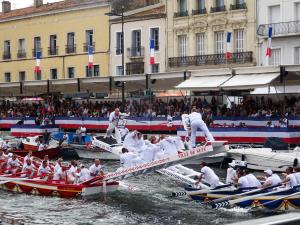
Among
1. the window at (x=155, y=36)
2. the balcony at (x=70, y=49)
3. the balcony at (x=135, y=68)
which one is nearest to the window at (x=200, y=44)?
the window at (x=155, y=36)

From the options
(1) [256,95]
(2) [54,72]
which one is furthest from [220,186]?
(2) [54,72]

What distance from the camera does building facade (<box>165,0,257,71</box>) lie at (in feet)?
158

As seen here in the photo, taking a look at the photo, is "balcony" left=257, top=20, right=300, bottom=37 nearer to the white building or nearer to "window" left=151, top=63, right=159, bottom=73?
the white building

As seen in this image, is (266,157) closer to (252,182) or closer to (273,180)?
(252,182)

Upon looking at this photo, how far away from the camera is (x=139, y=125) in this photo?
4184 centimetres

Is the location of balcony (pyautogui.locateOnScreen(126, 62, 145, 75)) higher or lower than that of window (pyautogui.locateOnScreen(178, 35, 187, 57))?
lower

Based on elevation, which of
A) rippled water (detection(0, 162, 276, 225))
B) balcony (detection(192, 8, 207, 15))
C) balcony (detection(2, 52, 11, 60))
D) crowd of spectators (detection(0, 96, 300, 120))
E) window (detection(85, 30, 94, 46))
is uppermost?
balcony (detection(192, 8, 207, 15))

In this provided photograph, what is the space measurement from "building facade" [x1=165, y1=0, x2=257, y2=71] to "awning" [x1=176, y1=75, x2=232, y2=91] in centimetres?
953

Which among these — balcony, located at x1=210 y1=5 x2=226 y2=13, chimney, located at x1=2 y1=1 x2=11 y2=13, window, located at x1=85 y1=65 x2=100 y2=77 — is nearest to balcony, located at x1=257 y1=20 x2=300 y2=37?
balcony, located at x1=210 y1=5 x2=226 y2=13

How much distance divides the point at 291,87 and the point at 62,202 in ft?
66.4

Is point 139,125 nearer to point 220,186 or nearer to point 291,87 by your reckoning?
point 291,87

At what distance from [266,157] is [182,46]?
25042 mm

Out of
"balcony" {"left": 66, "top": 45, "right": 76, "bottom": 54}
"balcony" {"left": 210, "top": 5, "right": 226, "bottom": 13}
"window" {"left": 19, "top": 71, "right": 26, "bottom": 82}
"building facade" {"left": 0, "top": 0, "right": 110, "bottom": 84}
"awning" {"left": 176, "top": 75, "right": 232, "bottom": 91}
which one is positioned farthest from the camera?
"window" {"left": 19, "top": 71, "right": 26, "bottom": 82}

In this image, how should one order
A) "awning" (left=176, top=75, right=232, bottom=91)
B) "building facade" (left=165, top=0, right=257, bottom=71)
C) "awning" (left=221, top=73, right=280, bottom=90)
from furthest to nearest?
"building facade" (left=165, top=0, right=257, bottom=71) < "awning" (left=176, top=75, right=232, bottom=91) < "awning" (left=221, top=73, right=280, bottom=90)
